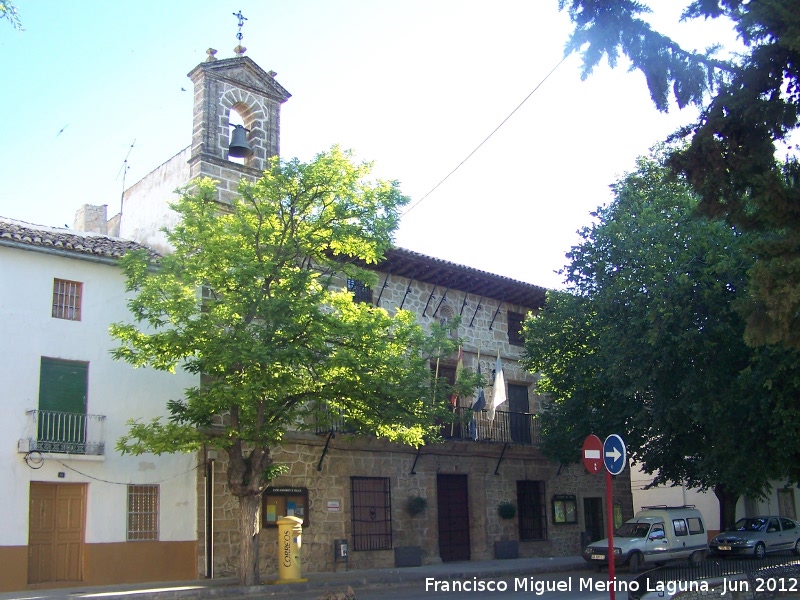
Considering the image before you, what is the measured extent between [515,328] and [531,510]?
18.8 ft

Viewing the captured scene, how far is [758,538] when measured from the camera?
83.3 feet

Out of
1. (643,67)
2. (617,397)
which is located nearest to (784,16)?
(643,67)

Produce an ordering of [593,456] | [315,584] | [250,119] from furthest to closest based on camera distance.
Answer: [250,119], [315,584], [593,456]

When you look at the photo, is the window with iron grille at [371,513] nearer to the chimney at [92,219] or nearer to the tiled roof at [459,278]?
the tiled roof at [459,278]

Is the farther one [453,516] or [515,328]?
[515,328]

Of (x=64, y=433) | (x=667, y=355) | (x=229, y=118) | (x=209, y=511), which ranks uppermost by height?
(x=229, y=118)

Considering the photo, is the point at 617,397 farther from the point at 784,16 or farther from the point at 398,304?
the point at 784,16

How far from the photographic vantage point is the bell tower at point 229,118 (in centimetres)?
2061

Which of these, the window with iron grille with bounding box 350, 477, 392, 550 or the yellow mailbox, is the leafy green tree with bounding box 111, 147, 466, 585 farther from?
the window with iron grille with bounding box 350, 477, 392, 550

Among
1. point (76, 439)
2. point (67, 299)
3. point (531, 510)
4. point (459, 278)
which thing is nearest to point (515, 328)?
point (459, 278)

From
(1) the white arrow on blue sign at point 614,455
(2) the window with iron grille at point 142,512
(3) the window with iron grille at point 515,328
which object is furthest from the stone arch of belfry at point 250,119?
(1) the white arrow on blue sign at point 614,455

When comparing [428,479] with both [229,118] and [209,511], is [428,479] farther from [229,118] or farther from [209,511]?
[229,118]

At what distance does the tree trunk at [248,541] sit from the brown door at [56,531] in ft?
10.6

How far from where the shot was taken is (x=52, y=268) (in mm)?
17422
